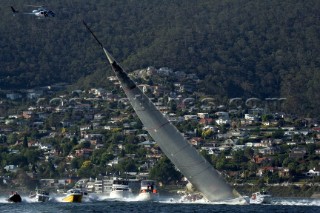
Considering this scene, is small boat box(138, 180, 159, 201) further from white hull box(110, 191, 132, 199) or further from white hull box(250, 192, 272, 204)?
white hull box(250, 192, 272, 204)

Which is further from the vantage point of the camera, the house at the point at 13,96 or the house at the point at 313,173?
the house at the point at 13,96

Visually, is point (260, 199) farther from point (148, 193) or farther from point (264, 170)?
point (264, 170)

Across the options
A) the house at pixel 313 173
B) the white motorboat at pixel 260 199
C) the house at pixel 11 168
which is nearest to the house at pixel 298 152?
Result: the house at pixel 313 173

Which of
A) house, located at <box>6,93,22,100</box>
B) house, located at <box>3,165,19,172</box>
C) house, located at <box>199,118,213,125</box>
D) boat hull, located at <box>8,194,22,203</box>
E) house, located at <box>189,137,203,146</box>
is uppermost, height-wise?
house, located at <box>6,93,22,100</box>

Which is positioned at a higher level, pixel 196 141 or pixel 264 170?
pixel 196 141

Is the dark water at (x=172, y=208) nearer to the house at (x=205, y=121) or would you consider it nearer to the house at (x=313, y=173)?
the house at (x=313, y=173)

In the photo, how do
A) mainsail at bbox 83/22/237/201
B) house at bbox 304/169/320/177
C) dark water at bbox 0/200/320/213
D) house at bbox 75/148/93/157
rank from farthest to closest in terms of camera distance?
house at bbox 75/148/93/157
house at bbox 304/169/320/177
dark water at bbox 0/200/320/213
mainsail at bbox 83/22/237/201

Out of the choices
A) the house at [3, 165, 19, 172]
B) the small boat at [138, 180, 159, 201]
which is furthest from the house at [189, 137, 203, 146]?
the small boat at [138, 180, 159, 201]

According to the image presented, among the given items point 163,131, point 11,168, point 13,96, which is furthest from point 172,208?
point 13,96
